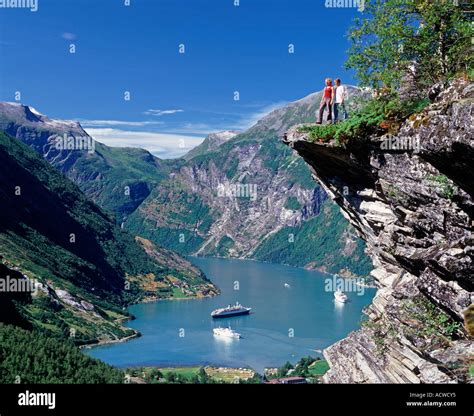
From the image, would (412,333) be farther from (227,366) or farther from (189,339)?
(189,339)

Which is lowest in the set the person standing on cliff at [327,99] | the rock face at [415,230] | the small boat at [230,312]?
the small boat at [230,312]

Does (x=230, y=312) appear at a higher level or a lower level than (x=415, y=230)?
lower

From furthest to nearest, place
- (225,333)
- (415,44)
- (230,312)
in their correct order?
(230,312) → (225,333) → (415,44)

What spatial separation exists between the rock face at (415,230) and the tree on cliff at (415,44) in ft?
8.47

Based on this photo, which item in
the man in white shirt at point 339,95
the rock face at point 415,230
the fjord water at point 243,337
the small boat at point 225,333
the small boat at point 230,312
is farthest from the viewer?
the small boat at point 230,312

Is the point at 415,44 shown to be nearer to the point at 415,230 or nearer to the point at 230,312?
the point at 415,230

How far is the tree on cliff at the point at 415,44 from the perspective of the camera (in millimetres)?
17172

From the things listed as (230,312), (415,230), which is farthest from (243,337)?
(415,230)

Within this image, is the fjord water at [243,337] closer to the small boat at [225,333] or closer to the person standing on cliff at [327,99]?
the small boat at [225,333]

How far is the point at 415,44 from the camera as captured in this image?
60.4ft

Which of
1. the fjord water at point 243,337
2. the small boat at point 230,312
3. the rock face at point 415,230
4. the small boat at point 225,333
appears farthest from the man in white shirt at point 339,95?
the small boat at point 230,312

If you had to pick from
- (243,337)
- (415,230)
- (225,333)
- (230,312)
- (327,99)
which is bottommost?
(243,337)

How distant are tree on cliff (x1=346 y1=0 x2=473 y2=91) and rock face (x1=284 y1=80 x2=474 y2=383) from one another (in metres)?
2.58

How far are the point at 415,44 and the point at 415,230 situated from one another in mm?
6763
